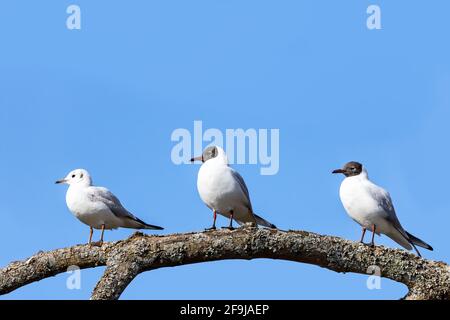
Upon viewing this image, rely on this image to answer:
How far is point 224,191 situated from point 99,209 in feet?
7.14

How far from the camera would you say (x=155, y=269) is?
11.0 m

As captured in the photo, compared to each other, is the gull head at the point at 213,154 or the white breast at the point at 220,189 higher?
the gull head at the point at 213,154

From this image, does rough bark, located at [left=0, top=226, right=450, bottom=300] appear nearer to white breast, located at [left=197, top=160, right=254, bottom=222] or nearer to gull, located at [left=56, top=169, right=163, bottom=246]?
white breast, located at [left=197, top=160, right=254, bottom=222]

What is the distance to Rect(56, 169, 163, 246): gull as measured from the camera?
47.2 ft

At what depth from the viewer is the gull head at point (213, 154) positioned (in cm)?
1370

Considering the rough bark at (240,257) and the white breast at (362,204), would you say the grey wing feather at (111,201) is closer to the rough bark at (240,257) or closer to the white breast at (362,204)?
the rough bark at (240,257)

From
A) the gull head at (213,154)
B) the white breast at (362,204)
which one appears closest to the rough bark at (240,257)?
the white breast at (362,204)

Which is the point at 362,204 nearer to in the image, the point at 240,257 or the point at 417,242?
the point at 417,242

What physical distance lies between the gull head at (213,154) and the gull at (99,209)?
1.27 meters

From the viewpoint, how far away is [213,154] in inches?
547

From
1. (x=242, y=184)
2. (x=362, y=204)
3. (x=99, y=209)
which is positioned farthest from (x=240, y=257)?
(x=99, y=209)

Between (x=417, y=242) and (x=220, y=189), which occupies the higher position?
(x=220, y=189)
